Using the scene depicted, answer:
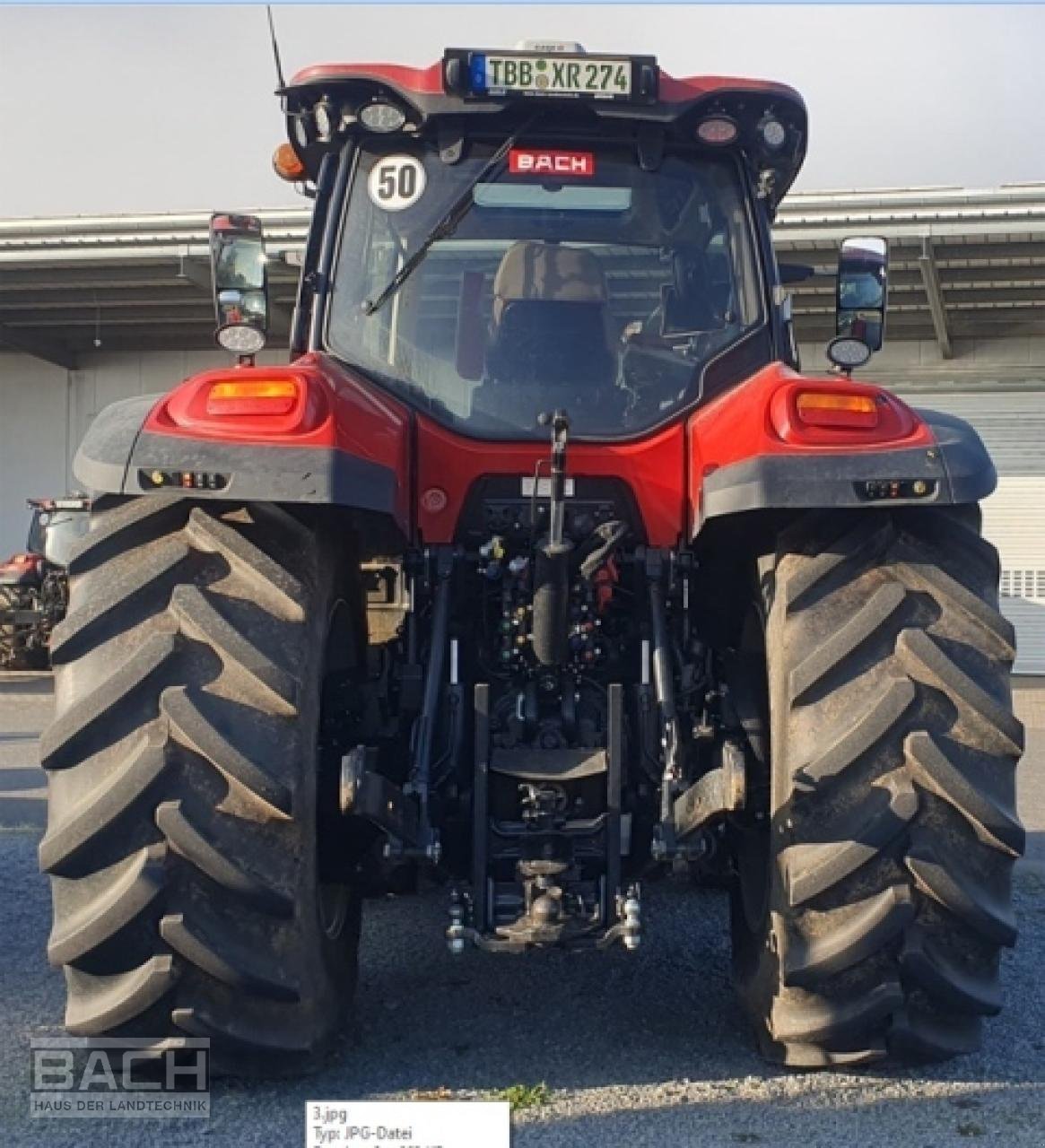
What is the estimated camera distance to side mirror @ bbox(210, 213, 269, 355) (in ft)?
13.1

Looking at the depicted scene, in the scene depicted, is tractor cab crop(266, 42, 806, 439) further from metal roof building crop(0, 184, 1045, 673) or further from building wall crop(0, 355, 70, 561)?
building wall crop(0, 355, 70, 561)

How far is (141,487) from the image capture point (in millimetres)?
3094

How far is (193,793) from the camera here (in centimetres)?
300

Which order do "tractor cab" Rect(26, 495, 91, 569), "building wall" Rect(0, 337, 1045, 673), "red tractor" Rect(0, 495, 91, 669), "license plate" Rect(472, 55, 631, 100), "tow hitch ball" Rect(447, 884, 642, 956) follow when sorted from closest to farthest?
"tow hitch ball" Rect(447, 884, 642, 956)
"license plate" Rect(472, 55, 631, 100)
"tractor cab" Rect(26, 495, 91, 569)
"red tractor" Rect(0, 495, 91, 669)
"building wall" Rect(0, 337, 1045, 673)

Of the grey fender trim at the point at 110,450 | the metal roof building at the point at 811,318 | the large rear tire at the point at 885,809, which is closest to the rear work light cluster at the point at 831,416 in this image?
the large rear tire at the point at 885,809

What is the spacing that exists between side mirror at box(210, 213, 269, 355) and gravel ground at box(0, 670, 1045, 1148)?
196cm

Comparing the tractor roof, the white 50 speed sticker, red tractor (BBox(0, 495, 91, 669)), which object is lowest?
red tractor (BBox(0, 495, 91, 669))

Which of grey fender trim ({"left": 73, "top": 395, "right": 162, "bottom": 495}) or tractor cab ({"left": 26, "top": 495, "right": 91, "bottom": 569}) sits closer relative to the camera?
grey fender trim ({"left": 73, "top": 395, "right": 162, "bottom": 495})

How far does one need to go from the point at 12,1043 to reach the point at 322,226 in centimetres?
243

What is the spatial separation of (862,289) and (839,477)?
4.45 ft

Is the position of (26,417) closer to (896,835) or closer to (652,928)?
(652,928)

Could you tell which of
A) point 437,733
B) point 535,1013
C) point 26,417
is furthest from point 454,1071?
point 26,417

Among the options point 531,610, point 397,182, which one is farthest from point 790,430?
point 397,182

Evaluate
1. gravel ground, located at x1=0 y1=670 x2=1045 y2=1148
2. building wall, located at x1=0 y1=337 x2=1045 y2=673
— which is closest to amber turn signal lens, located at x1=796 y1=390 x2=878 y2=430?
gravel ground, located at x1=0 y1=670 x2=1045 y2=1148
